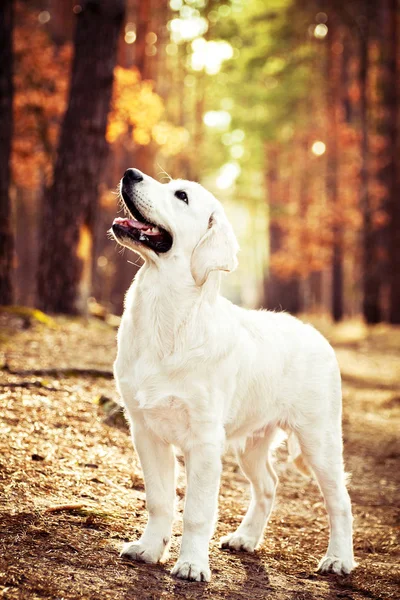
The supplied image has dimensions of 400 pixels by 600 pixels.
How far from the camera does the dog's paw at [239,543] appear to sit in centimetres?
494

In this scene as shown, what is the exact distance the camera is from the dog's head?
4.31 meters

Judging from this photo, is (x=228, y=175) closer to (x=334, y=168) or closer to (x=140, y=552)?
(x=334, y=168)

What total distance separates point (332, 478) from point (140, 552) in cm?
144

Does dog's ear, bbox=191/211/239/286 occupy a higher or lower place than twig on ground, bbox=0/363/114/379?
higher

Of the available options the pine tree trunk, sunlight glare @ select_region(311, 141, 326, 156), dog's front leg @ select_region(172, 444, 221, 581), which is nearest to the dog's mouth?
dog's front leg @ select_region(172, 444, 221, 581)

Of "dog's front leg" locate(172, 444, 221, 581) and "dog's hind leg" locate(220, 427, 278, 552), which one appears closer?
"dog's front leg" locate(172, 444, 221, 581)

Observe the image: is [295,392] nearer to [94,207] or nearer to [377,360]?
[94,207]

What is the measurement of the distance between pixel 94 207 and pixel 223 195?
23092 mm

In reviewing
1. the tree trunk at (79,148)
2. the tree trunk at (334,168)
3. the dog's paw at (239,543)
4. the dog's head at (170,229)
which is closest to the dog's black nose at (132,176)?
the dog's head at (170,229)

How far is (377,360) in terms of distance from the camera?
16.3 m

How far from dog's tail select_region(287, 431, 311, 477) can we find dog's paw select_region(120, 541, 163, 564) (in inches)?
50.9

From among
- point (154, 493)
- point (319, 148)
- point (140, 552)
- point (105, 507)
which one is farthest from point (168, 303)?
point (319, 148)

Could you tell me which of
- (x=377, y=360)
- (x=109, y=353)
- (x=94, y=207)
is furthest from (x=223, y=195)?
(x=109, y=353)

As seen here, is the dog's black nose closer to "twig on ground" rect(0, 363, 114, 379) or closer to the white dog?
the white dog
